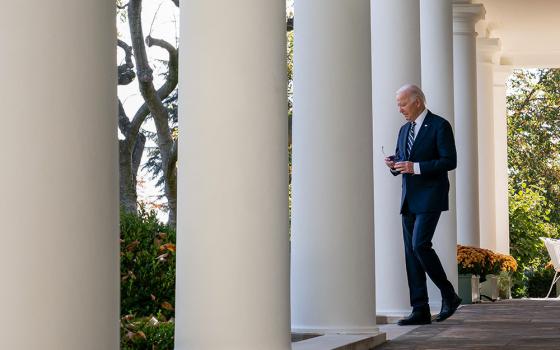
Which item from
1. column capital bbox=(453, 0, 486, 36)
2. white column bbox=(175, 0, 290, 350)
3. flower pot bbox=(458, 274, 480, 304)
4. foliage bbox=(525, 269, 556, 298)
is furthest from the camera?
foliage bbox=(525, 269, 556, 298)

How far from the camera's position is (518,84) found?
110 m

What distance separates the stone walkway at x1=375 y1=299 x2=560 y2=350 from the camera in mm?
19188

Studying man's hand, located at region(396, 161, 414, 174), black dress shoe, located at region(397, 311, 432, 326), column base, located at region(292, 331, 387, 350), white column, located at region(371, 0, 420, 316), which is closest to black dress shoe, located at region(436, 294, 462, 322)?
black dress shoe, located at region(397, 311, 432, 326)

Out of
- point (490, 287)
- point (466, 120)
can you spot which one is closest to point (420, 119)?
point (466, 120)

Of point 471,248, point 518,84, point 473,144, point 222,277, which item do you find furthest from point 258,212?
point 518,84

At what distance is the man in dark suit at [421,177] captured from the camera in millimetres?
24328

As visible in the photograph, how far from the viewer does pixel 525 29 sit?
2381 inches

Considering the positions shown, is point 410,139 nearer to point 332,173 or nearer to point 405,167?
point 405,167

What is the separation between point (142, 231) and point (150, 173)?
84370 millimetres

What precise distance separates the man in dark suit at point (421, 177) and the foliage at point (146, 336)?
7935 mm

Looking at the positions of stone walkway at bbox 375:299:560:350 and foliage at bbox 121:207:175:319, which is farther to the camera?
foliage at bbox 121:207:175:319

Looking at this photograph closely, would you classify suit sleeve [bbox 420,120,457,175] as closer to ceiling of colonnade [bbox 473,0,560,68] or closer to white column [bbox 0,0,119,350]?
white column [bbox 0,0,119,350]

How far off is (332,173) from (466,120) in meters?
25.5

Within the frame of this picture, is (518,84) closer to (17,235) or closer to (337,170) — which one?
(337,170)
